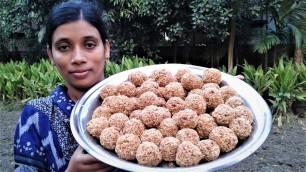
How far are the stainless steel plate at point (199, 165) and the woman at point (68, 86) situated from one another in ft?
0.28

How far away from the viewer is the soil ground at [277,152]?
359 cm

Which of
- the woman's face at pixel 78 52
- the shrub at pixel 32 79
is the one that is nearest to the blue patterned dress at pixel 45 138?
the woman's face at pixel 78 52

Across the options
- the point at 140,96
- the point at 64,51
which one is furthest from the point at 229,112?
the point at 64,51

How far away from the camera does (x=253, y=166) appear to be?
11.9 ft

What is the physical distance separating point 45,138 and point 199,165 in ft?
1.94

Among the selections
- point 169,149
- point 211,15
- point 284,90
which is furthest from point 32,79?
point 169,149

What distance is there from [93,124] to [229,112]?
1.36ft

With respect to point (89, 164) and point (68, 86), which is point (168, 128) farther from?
point (68, 86)

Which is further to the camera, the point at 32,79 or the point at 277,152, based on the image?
the point at 32,79

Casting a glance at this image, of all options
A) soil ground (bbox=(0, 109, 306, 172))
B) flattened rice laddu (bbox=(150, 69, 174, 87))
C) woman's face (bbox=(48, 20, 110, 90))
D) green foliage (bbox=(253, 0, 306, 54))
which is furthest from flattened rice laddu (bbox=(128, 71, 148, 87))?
green foliage (bbox=(253, 0, 306, 54))

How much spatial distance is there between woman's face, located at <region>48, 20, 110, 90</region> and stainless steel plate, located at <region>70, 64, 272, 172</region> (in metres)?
0.07

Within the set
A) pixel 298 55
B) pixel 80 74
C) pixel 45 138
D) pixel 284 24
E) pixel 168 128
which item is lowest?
pixel 298 55

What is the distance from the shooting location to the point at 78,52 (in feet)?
3.91

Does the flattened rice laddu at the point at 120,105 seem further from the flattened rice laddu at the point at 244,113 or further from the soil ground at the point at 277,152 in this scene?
the soil ground at the point at 277,152
